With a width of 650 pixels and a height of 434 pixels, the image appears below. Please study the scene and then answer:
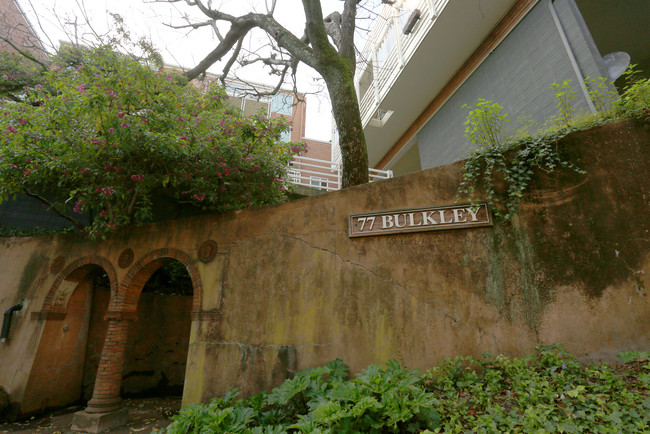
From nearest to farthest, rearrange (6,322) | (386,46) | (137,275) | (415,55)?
(137,275)
(6,322)
(415,55)
(386,46)

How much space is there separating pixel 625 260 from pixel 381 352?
9.20 ft

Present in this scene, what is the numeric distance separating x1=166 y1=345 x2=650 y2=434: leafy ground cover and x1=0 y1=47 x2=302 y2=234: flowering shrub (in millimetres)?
3618

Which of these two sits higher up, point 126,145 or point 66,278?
point 126,145

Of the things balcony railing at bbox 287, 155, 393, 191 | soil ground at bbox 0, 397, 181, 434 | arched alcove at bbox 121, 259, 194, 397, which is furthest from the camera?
balcony railing at bbox 287, 155, 393, 191

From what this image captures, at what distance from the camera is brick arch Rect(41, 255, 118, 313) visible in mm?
6426

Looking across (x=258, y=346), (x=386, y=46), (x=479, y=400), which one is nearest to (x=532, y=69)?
(x=386, y=46)

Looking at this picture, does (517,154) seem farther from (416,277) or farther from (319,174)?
(319,174)

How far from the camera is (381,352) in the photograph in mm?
4074

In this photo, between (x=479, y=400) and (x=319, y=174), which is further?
(x=319, y=174)

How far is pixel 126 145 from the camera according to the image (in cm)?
509

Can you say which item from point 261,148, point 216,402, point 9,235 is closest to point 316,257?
point 216,402

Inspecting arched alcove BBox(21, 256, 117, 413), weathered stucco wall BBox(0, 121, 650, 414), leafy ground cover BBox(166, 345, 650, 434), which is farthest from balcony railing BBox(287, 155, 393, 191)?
leafy ground cover BBox(166, 345, 650, 434)

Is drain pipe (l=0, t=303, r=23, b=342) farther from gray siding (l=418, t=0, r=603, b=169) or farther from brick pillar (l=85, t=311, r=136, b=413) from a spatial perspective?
gray siding (l=418, t=0, r=603, b=169)

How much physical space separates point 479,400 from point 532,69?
6314mm
